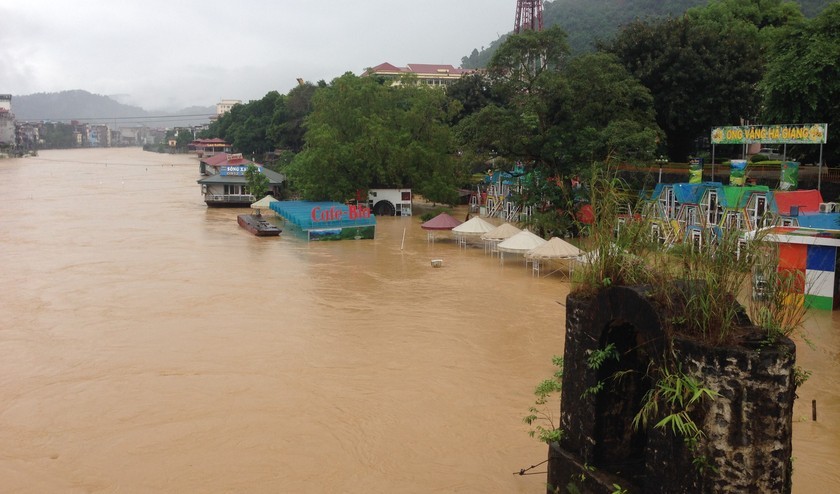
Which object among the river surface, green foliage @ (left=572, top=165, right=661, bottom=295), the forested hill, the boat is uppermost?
the forested hill

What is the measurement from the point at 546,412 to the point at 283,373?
566cm

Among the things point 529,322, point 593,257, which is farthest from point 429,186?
point 593,257

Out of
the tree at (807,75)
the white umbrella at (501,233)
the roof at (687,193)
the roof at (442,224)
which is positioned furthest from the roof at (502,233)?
the tree at (807,75)

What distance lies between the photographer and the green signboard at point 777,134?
2647 cm

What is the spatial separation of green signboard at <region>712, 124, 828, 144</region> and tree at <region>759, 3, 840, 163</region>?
2.07m

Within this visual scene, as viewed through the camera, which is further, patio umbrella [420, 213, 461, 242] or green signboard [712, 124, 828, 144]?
patio umbrella [420, 213, 461, 242]

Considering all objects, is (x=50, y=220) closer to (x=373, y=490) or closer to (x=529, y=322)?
(x=529, y=322)

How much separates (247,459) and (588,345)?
5.92m

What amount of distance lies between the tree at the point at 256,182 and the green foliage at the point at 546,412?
38.2 meters

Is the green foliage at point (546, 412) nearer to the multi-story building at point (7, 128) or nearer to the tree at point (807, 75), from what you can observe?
the tree at point (807, 75)

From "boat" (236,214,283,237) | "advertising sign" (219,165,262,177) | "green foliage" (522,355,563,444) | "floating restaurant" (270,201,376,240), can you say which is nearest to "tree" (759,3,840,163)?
"floating restaurant" (270,201,376,240)

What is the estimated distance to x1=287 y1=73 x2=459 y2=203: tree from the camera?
1715 inches

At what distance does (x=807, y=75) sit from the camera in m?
28.5

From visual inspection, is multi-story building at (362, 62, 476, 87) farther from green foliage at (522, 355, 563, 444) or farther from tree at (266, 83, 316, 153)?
green foliage at (522, 355, 563, 444)
